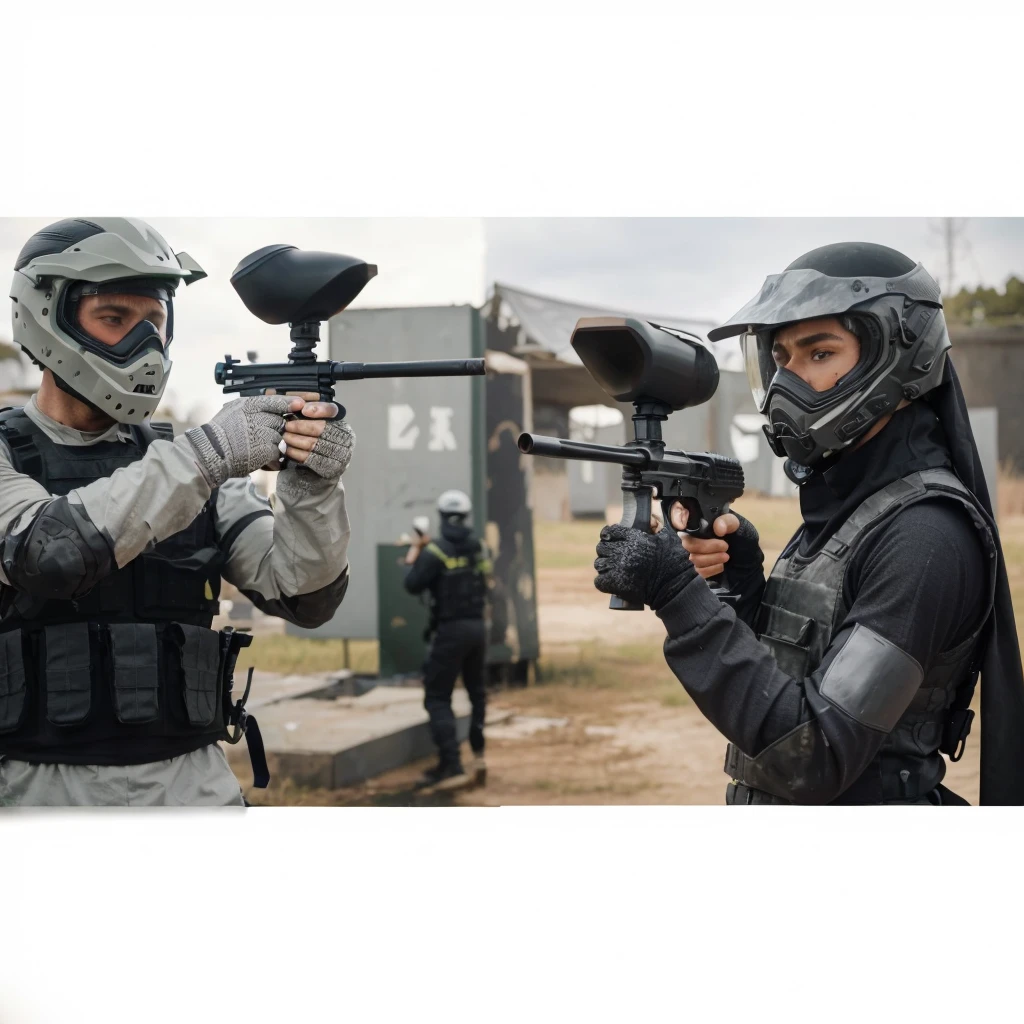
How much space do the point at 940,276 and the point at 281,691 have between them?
611cm

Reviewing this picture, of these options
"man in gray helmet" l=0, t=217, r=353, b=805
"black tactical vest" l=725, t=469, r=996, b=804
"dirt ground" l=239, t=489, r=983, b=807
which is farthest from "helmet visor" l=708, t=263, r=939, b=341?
"dirt ground" l=239, t=489, r=983, b=807

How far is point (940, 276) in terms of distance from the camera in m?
8.08

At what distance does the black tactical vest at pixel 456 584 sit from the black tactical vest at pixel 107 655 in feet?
17.9

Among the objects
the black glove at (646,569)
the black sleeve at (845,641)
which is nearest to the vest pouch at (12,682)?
the black glove at (646,569)

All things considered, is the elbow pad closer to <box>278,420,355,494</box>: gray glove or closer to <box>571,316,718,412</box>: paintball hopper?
<box>278,420,355,494</box>: gray glove

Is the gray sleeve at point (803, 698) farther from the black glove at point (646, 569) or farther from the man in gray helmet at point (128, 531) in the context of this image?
the man in gray helmet at point (128, 531)

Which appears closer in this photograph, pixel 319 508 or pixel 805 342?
pixel 805 342

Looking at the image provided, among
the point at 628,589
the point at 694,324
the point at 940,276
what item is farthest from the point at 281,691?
the point at 628,589

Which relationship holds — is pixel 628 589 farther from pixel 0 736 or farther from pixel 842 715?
pixel 0 736

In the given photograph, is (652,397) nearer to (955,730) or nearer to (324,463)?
(324,463)

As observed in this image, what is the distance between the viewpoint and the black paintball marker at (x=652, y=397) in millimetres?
2258

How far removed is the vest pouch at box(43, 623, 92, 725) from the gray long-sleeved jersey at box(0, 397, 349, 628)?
170 millimetres

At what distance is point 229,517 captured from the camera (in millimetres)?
2570

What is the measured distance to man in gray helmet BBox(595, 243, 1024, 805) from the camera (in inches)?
76.7
